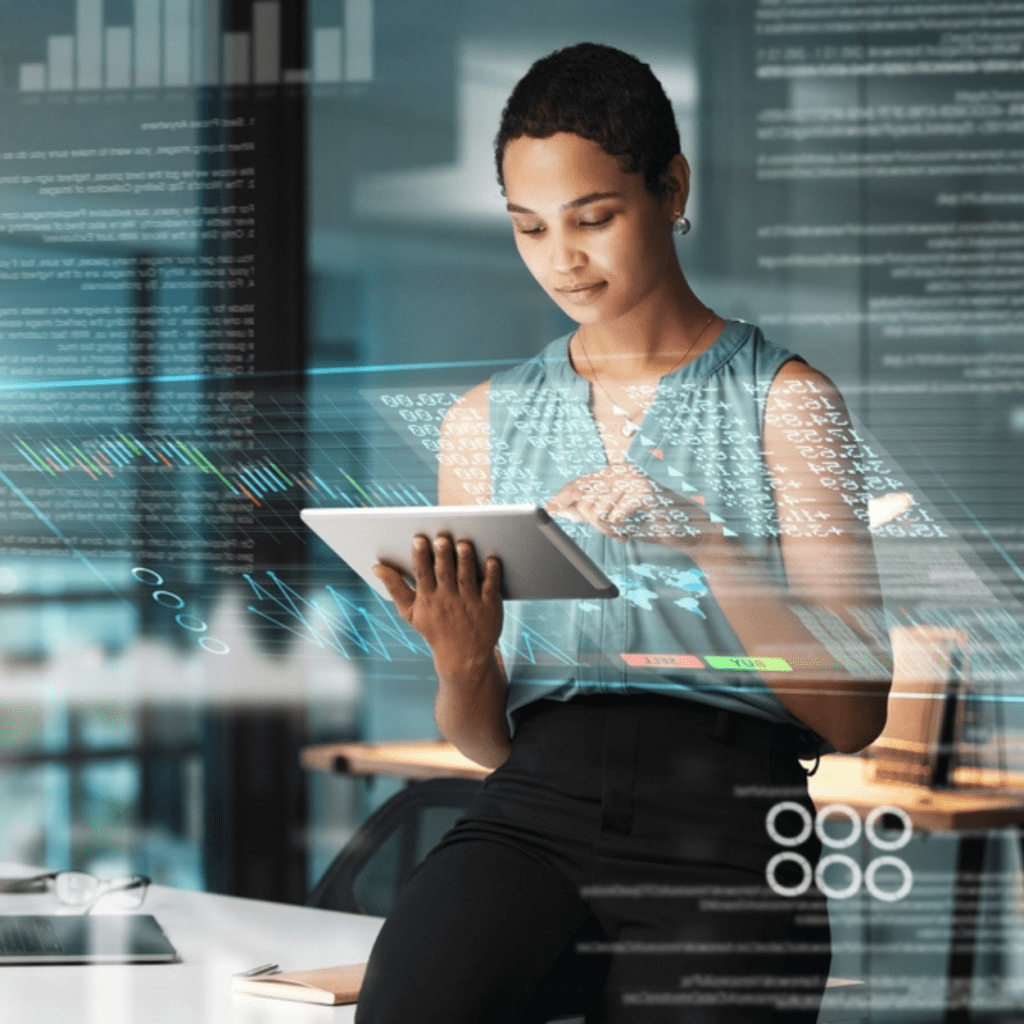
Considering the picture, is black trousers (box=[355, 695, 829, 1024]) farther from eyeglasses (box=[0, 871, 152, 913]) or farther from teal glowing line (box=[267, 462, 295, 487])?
eyeglasses (box=[0, 871, 152, 913])

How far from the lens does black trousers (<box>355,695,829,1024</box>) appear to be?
0.72 meters

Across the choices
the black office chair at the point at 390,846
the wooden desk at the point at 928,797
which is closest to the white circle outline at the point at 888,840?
the wooden desk at the point at 928,797

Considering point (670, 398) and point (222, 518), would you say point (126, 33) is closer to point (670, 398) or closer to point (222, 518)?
point (222, 518)

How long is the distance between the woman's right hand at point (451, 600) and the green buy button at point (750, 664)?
142 mm

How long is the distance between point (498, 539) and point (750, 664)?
0.17 meters

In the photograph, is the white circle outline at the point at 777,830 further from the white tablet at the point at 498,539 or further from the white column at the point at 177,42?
the white column at the point at 177,42

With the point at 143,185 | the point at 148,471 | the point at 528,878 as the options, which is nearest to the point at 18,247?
the point at 143,185

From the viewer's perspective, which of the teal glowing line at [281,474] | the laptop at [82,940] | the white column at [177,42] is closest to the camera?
the laptop at [82,940]

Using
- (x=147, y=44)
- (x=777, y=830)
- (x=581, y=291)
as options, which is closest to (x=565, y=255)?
(x=581, y=291)

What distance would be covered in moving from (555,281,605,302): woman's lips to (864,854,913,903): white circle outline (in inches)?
16.1

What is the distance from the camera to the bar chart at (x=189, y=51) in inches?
43.5

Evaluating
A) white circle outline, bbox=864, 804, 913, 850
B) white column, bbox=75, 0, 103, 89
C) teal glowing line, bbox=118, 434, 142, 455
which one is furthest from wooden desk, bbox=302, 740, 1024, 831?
white column, bbox=75, 0, 103, 89

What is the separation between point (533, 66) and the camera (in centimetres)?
96

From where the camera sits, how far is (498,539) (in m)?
0.80
